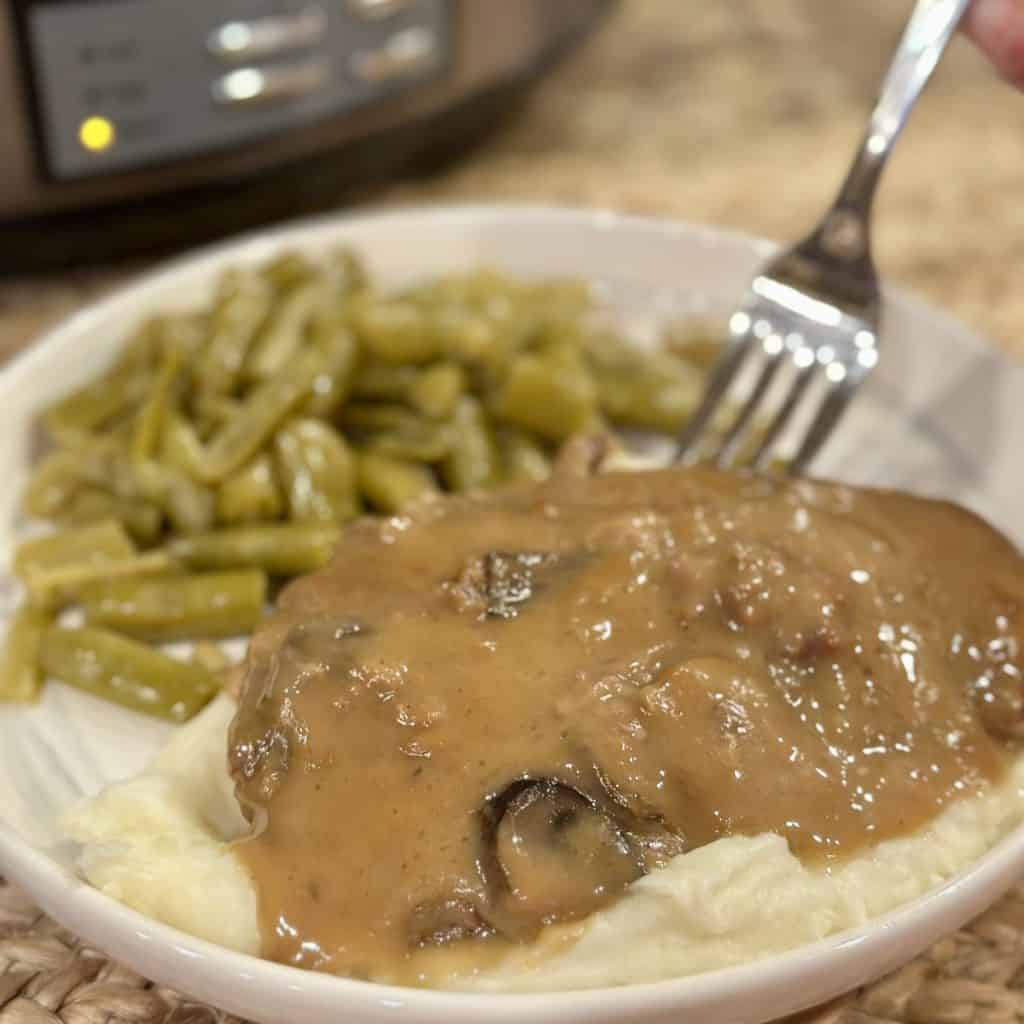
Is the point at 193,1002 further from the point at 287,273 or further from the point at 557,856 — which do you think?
the point at 287,273

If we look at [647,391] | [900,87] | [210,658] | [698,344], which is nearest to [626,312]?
[698,344]

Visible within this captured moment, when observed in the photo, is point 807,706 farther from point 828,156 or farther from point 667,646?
point 828,156

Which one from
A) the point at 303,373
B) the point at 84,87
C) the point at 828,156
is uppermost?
the point at 84,87

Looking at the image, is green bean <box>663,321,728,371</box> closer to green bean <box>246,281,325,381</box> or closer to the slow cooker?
green bean <box>246,281,325,381</box>

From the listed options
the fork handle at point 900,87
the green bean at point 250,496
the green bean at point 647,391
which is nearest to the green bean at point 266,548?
the green bean at point 250,496

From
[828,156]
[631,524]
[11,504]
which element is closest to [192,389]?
[11,504]

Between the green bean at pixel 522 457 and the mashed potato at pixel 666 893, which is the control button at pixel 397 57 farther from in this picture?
the mashed potato at pixel 666 893

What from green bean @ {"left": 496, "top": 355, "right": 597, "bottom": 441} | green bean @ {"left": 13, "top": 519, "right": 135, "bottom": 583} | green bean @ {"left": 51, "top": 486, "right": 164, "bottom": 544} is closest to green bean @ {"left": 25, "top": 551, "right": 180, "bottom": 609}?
→ green bean @ {"left": 13, "top": 519, "right": 135, "bottom": 583}
